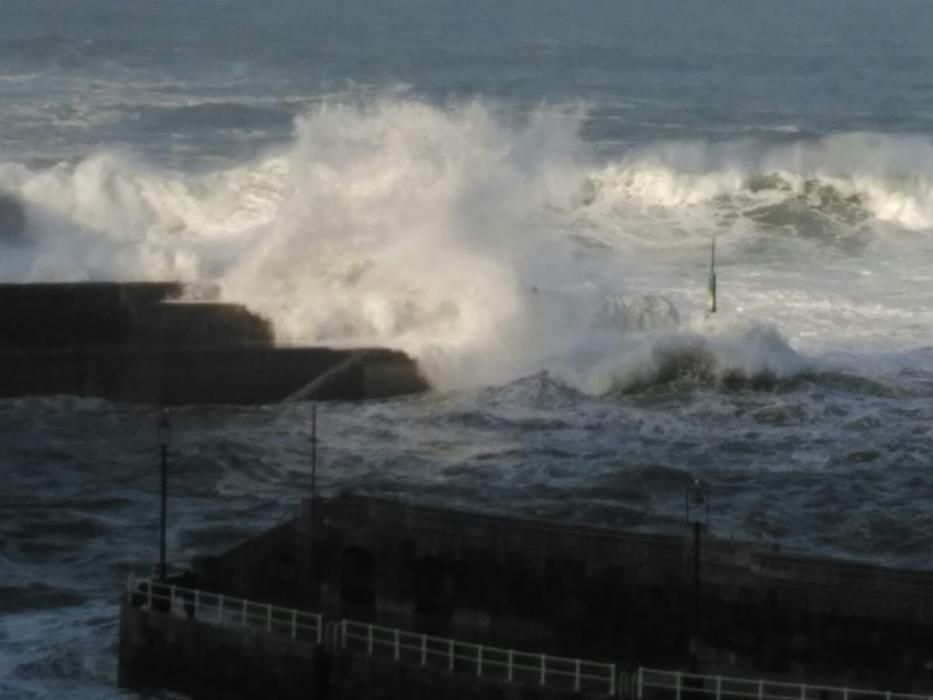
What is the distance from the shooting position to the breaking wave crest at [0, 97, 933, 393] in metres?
40.5

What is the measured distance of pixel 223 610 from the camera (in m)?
25.4

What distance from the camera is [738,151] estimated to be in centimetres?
6350

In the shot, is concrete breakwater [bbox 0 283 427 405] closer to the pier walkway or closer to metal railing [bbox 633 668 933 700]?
the pier walkway

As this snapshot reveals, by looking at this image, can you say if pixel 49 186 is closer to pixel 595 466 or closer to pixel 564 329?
pixel 564 329

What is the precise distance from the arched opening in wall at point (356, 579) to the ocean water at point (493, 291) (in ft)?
7.35

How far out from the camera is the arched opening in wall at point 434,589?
26.2 m

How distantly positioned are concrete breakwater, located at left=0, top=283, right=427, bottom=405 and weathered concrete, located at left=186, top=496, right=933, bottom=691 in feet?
36.6

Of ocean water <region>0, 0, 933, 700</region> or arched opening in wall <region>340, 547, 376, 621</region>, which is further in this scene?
ocean water <region>0, 0, 933, 700</region>

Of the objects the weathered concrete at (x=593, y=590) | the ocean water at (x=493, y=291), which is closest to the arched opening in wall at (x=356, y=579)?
the weathered concrete at (x=593, y=590)

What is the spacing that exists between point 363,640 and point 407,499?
25.3 feet

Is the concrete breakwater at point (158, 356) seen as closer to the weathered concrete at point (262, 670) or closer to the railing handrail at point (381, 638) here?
the railing handrail at point (381, 638)

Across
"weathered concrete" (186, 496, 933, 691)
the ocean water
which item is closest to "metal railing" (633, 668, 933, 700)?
"weathered concrete" (186, 496, 933, 691)

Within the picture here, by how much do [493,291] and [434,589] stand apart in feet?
54.5

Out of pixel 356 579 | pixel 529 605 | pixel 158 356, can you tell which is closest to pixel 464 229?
pixel 158 356
